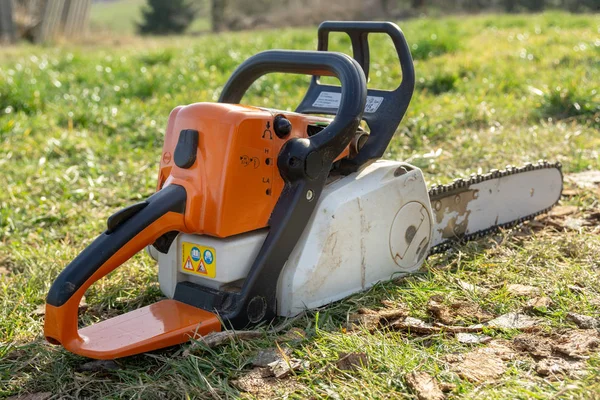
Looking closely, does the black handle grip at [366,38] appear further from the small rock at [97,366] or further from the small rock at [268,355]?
the small rock at [97,366]

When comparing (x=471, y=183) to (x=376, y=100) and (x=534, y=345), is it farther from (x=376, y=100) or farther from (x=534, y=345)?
(x=534, y=345)

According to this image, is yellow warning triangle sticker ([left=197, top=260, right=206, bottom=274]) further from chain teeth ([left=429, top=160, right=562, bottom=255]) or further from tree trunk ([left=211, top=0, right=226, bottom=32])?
tree trunk ([left=211, top=0, right=226, bottom=32])

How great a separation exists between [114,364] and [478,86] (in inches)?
180

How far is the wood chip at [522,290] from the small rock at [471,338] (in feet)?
1.19

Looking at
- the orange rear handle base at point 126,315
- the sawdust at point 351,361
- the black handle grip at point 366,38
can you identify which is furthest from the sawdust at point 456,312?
the black handle grip at point 366,38

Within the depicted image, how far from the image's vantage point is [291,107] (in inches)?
224

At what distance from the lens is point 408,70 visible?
9.01ft

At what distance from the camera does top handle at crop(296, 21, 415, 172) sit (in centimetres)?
268

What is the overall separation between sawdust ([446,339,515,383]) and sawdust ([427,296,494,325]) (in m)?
0.19

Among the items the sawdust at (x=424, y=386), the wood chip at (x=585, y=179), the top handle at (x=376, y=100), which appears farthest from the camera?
the wood chip at (x=585, y=179)

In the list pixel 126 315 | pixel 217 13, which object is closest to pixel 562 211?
pixel 126 315

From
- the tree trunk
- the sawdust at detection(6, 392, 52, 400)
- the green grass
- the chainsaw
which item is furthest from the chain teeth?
the green grass

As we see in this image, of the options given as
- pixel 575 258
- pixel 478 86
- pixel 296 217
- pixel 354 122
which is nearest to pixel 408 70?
pixel 354 122

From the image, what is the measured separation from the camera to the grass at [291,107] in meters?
2.12
